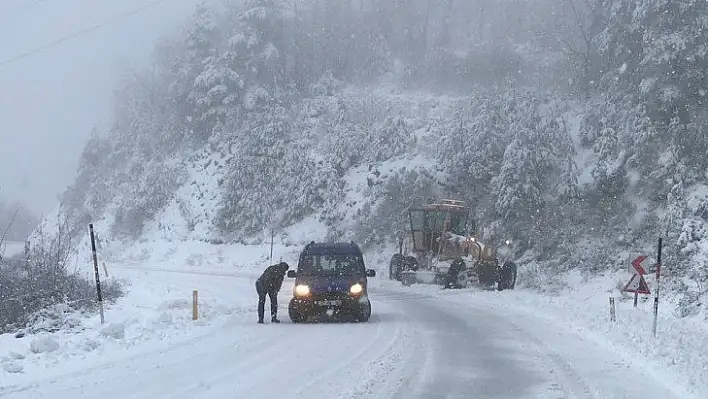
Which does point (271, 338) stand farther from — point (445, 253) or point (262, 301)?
point (445, 253)

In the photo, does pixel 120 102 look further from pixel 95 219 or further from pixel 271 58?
pixel 271 58

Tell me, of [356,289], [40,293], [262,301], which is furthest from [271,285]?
[40,293]

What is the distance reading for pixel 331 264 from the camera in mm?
17875

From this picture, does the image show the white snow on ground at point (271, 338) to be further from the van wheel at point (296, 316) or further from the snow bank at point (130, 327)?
the van wheel at point (296, 316)

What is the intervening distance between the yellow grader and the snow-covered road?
36.9 ft

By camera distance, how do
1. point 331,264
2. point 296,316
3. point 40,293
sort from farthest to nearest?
point 331,264
point 40,293
point 296,316

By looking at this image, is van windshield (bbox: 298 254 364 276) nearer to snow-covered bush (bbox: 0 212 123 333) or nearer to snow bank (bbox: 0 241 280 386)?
snow bank (bbox: 0 241 280 386)

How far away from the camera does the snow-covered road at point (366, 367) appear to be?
30.0ft

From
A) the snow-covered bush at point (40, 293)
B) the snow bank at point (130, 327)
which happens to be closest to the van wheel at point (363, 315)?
the snow bank at point (130, 327)

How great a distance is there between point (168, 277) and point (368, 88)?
90.2 ft

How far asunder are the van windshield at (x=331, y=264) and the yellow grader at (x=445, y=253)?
11168mm

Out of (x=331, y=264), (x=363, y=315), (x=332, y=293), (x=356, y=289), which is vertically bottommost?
(x=363, y=315)

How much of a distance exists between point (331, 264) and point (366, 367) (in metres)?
7.33

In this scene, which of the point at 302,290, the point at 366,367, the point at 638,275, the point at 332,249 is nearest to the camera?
the point at 366,367
